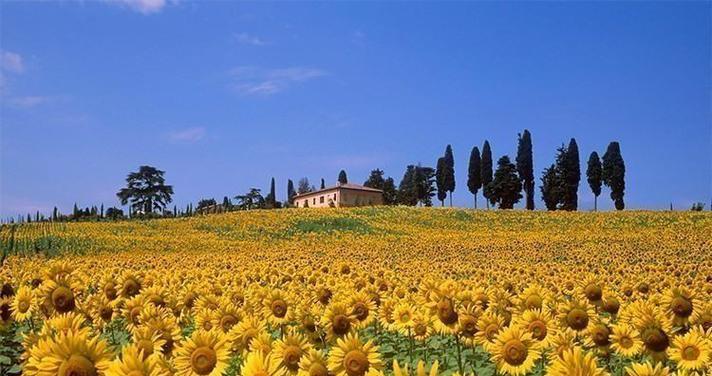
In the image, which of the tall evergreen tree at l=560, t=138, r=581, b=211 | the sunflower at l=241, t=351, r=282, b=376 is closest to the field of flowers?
the sunflower at l=241, t=351, r=282, b=376

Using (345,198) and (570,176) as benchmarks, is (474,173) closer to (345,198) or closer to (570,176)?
(570,176)

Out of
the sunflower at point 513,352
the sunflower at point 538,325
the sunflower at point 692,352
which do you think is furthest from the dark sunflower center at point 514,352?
the sunflower at point 692,352

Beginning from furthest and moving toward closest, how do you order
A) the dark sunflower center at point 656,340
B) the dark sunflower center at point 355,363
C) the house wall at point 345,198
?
the house wall at point 345,198
the dark sunflower center at point 656,340
the dark sunflower center at point 355,363

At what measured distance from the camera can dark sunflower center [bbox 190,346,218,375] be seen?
3445mm

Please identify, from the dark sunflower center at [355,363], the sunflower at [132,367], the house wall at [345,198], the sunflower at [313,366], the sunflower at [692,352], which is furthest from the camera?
the house wall at [345,198]

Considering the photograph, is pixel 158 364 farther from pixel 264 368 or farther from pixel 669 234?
pixel 669 234

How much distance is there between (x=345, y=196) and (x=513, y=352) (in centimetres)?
8852

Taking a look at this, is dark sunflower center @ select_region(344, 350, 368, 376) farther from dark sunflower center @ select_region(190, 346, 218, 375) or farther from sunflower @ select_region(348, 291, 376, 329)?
sunflower @ select_region(348, 291, 376, 329)

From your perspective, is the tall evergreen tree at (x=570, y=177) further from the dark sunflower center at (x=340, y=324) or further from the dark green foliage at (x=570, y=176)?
the dark sunflower center at (x=340, y=324)

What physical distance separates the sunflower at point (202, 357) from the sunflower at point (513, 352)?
1626 millimetres

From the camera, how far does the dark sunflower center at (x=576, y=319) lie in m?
4.82

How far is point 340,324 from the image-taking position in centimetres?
460

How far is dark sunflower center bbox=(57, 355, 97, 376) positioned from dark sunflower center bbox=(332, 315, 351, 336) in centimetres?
199

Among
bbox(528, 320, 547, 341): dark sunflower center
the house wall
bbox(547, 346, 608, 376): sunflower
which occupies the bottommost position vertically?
bbox(528, 320, 547, 341): dark sunflower center
